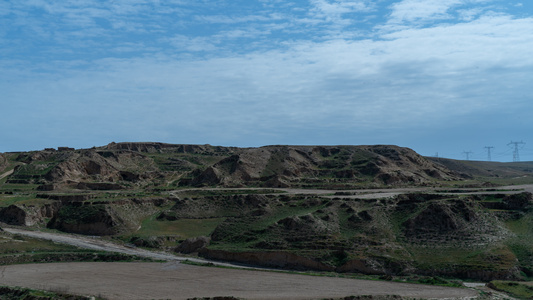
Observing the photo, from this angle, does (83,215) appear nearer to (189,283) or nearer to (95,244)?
(95,244)

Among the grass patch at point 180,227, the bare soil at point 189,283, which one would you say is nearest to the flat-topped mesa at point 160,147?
the grass patch at point 180,227

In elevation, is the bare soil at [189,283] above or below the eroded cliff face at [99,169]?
below

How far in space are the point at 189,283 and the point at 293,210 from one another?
98.6 ft

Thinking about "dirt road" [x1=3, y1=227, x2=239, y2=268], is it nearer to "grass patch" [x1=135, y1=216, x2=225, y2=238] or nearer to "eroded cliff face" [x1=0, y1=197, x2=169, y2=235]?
"eroded cliff face" [x1=0, y1=197, x2=169, y2=235]

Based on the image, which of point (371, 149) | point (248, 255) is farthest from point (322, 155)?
point (248, 255)

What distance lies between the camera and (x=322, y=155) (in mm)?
145250

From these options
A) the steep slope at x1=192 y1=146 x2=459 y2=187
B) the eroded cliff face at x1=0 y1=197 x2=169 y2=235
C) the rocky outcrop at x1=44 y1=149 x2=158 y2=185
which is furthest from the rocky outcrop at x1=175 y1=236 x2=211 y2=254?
the rocky outcrop at x1=44 y1=149 x2=158 y2=185

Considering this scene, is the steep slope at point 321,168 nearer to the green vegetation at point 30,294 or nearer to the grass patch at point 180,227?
the grass patch at point 180,227

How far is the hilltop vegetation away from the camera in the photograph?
5416 cm

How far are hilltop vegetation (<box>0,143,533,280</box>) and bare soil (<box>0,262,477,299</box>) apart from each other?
240 inches

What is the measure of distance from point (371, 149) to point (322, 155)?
13475mm

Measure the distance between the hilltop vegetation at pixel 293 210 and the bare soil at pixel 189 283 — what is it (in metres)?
6.10

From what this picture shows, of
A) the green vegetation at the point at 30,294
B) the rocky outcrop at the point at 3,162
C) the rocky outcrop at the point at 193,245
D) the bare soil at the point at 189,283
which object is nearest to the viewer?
the green vegetation at the point at 30,294

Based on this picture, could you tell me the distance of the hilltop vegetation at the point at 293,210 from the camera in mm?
54156
